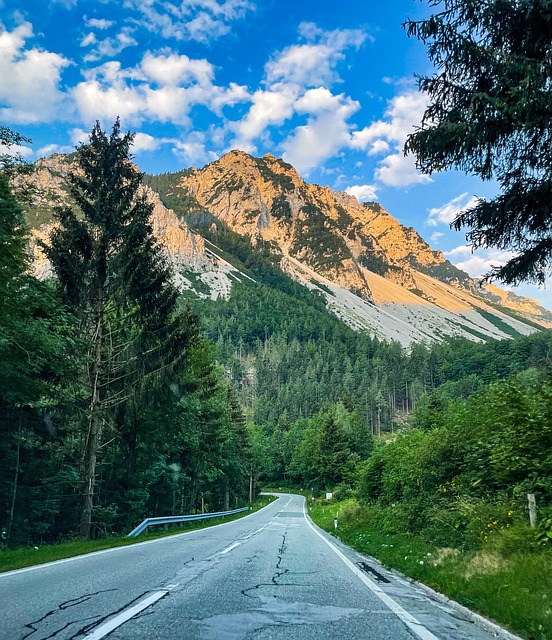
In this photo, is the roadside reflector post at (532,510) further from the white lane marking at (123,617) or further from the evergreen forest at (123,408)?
the white lane marking at (123,617)

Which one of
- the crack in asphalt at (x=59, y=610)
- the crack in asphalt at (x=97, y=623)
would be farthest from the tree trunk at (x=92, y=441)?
the crack in asphalt at (x=97, y=623)

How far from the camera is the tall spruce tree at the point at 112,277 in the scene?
15.8 m

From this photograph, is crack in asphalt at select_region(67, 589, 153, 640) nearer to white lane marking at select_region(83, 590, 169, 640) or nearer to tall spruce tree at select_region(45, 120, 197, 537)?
white lane marking at select_region(83, 590, 169, 640)

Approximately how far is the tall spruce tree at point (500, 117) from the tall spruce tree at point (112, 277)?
35.4 feet

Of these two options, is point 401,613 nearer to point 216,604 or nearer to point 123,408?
point 216,604

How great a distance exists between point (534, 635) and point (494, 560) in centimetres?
339

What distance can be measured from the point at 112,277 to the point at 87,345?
111 inches

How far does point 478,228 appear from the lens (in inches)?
375

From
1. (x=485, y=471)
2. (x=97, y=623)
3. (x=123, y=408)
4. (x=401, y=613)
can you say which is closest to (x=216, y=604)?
(x=97, y=623)

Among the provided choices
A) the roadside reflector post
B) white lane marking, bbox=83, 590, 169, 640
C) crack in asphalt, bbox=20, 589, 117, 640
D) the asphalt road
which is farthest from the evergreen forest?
crack in asphalt, bbox=20, 589, 117, 640

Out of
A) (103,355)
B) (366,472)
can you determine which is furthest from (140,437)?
(366,472)

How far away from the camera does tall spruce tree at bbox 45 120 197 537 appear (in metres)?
15.8

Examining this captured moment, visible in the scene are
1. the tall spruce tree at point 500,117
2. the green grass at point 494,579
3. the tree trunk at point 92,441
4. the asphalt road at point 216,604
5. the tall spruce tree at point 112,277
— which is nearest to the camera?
the asphalt road at point 216,604

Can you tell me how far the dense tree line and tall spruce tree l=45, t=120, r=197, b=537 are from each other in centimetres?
4
